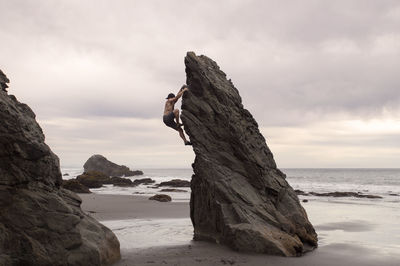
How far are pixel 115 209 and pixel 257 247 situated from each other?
12.0 metres

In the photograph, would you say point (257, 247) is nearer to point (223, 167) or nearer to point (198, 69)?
point (223, 167)

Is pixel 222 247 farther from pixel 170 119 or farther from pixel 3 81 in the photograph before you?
pixel 3 81

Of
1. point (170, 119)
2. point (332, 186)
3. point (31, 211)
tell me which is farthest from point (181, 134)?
point (332, 186)

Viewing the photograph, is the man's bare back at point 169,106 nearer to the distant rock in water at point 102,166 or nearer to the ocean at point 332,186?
the ocean at point 332,186

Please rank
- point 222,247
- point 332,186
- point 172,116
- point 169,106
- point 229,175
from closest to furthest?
point 222,247, point 229,175, point 172,116, point 169,106, point 332,186

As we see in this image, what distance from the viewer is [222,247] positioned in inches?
445

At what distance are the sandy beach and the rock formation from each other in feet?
4.95

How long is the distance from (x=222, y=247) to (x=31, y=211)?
560 centimetres

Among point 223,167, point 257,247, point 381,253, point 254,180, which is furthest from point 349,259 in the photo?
point 223,167

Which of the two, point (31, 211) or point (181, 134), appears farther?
point (181, 134)

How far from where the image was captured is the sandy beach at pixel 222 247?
1007 centimetres

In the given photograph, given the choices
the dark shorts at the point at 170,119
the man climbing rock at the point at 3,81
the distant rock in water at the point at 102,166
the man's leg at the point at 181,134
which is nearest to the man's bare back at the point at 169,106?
the dark shorts at the point at 170,119

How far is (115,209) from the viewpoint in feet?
68.6

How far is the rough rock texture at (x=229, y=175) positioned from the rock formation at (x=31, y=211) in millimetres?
4313
